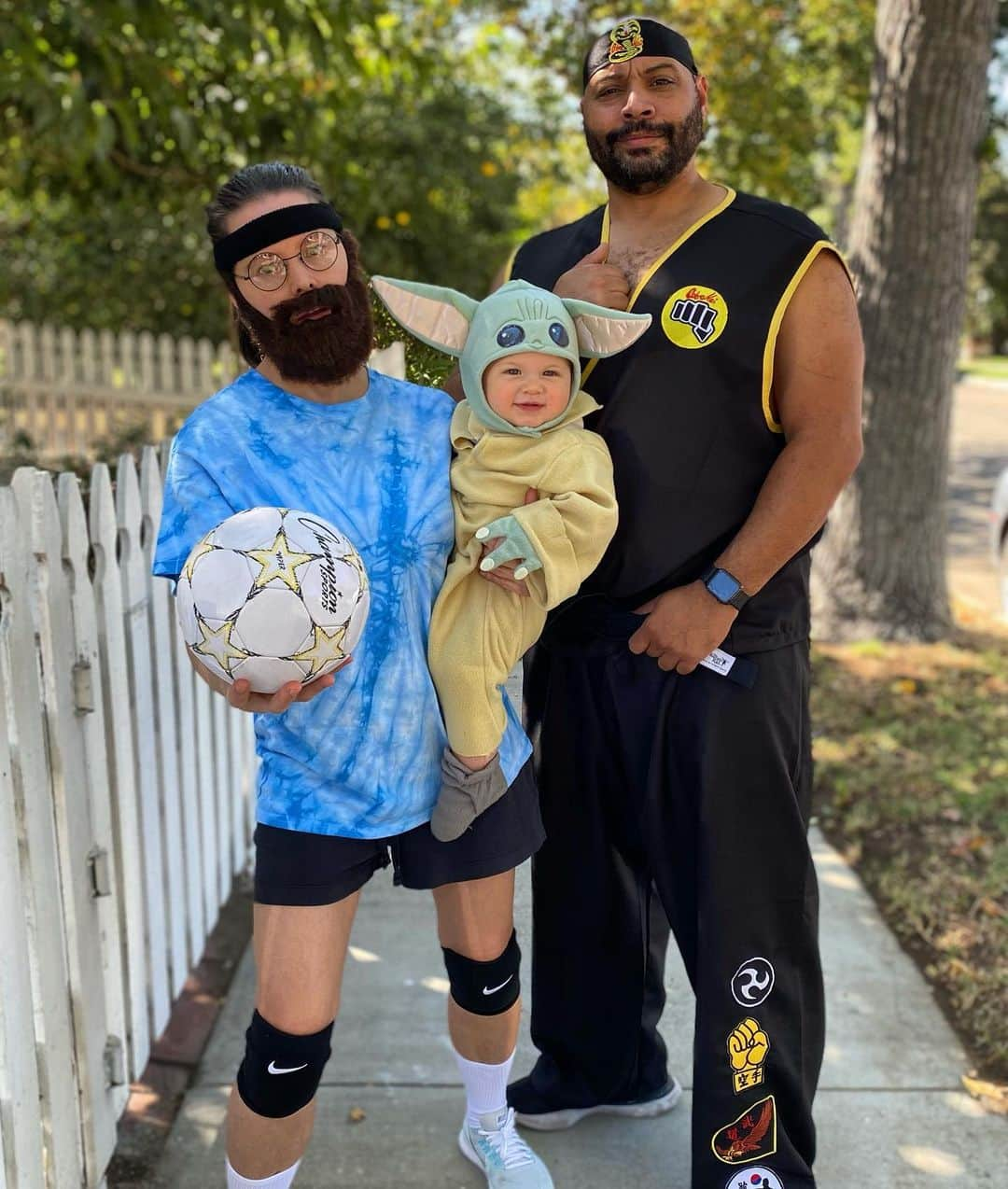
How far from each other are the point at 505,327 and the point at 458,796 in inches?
33.2

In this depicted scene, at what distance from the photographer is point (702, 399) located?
2.29 m

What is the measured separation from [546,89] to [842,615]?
6.41 m

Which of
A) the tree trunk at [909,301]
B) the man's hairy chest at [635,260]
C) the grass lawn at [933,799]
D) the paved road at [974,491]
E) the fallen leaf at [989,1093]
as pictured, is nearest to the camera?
the man's hairy chest at [635,260]

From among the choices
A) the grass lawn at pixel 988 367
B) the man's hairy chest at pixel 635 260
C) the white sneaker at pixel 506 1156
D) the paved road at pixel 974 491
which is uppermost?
the man's hairy chest at pixel 635 260

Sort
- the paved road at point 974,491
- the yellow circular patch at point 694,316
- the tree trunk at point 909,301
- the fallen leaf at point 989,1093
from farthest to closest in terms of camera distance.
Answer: the paved road at point 974,491
the tree trunk at point 909,301
the fallen leaf at point 989,1093
the yellow circular patch at point 694,316

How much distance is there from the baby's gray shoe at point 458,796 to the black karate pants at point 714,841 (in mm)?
432

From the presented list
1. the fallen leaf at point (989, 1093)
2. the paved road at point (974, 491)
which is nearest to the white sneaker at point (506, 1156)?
Answer: the fallen leaf at point (989, 1093)

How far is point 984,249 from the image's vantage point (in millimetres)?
39281

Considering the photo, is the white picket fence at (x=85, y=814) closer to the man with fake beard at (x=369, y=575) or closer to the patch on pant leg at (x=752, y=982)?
the man with fake beard at (x=369, y=575)

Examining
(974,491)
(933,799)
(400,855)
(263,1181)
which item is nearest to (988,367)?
(974,491)

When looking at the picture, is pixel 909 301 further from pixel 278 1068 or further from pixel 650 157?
pixel 278 1068

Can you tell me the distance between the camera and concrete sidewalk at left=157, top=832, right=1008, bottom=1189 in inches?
109

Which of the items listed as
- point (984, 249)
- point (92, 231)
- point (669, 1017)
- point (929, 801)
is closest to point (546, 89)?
point (92, 231)

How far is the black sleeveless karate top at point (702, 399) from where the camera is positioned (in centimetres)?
226
